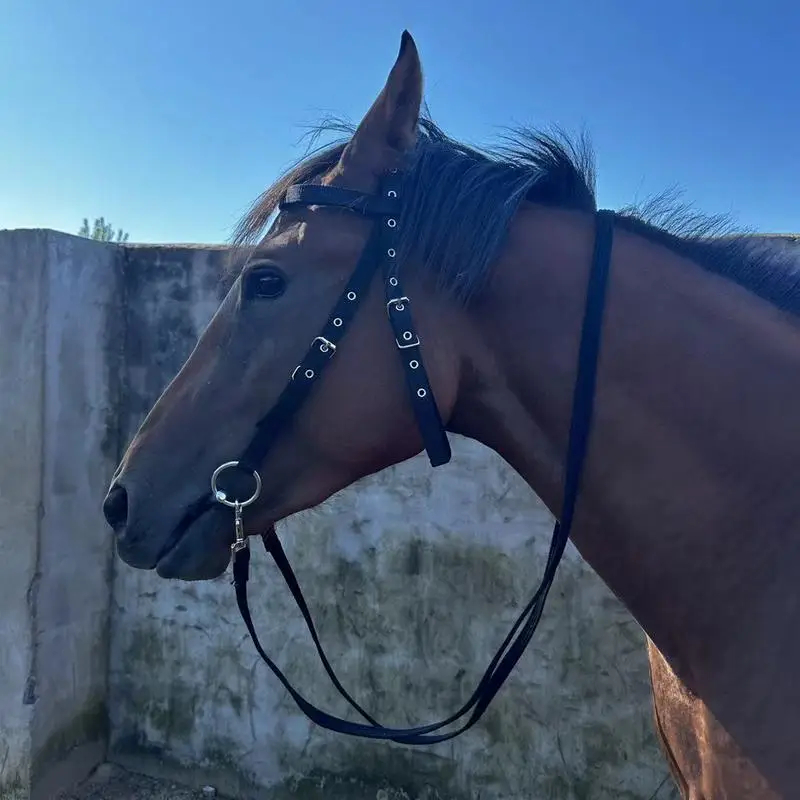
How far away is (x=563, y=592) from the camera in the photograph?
3.23 meters

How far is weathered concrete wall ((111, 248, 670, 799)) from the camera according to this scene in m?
3.20

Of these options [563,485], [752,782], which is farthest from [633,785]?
[563,485]

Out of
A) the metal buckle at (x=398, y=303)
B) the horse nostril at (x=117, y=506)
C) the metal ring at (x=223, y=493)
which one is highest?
the metal buckle at (x=398, y=303)

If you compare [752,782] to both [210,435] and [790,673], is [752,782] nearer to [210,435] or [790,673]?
[790,673]

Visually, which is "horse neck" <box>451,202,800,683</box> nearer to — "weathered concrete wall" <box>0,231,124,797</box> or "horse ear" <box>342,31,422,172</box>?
"horse ear" <box>342,31,422,172</box>

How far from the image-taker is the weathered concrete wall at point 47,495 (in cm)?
358

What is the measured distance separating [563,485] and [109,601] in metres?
3.43

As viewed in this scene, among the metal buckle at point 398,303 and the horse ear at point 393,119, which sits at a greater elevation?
the horse ear at point 393,119

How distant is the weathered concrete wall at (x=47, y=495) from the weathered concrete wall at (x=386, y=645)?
225 millimetres

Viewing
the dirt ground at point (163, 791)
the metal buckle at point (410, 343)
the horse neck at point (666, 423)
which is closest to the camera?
the horse neck at point (666, 423)

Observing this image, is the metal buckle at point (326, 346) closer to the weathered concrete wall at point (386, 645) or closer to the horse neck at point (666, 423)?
the horse neck at point (666, 423)

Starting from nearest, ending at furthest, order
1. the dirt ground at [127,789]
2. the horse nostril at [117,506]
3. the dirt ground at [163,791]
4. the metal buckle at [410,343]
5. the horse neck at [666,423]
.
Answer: the horse neck at [666,423]
the metal buckle at [410,343]
the horse nostril at [117,506]
the dirt ground at [163,791]
the dirt ground at [127,789]

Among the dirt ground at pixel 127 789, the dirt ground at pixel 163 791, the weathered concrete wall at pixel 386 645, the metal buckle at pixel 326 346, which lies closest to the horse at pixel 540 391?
the metal buckle at pixel 326 346

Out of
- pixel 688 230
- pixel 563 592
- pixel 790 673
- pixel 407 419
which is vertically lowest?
pixel 563 592
